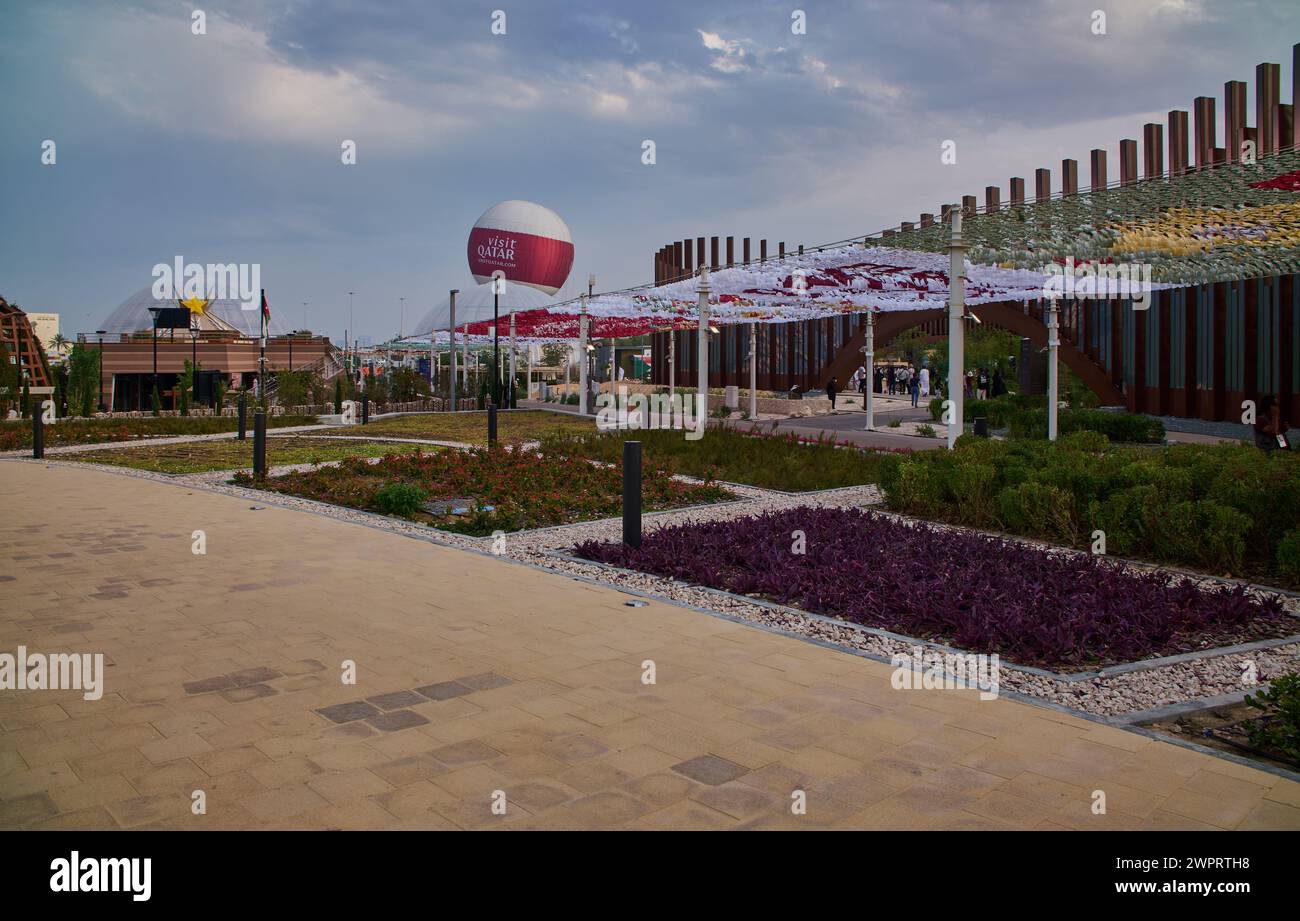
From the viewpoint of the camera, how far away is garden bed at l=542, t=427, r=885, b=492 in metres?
14.6

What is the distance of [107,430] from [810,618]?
23.2 meters

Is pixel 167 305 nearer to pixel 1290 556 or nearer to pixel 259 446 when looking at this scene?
pixel 259 446

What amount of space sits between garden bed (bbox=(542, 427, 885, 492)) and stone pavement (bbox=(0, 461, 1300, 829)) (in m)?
6.99

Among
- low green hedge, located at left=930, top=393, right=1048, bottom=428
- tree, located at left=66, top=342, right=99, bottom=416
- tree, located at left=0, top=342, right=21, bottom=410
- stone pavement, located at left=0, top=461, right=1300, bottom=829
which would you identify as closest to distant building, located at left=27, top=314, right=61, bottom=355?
tree, located at left=0, top=342, right=21, bottom=410

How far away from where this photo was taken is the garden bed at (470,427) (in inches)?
930

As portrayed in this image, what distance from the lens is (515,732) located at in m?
4.84

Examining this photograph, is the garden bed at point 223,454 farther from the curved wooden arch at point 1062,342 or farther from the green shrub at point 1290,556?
the curved wooden arch at point 1062,342

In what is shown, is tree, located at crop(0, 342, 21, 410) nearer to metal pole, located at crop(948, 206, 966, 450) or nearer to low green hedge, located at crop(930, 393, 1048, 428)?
low green hedge, located at crop(930, 393, 1048, 428)

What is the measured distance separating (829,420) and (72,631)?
2538 cm

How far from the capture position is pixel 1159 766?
447 cm

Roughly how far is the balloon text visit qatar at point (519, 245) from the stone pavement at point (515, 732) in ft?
179

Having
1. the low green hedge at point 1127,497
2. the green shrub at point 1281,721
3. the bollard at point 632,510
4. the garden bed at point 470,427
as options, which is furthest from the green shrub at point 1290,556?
the garden bed at point 470,427
